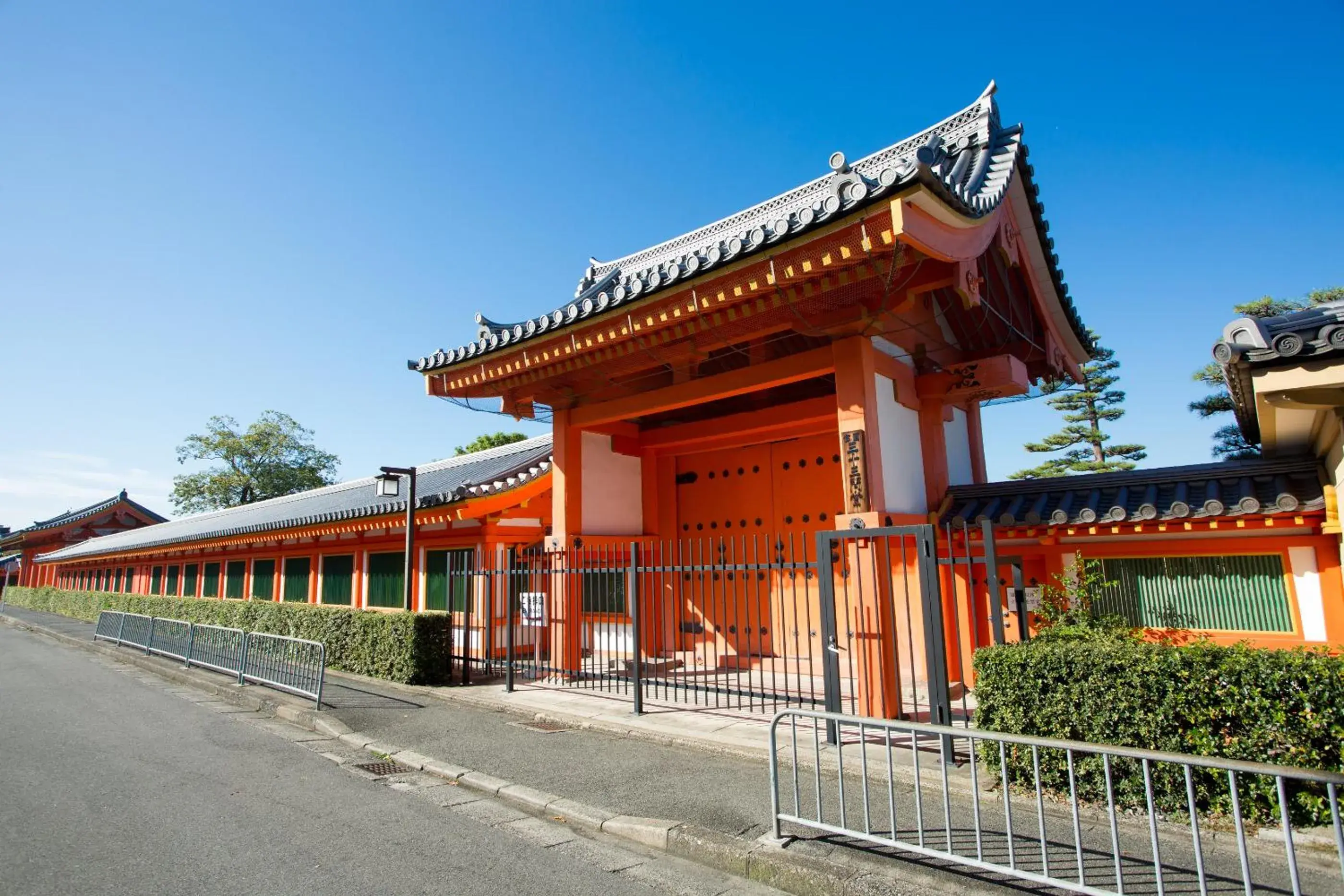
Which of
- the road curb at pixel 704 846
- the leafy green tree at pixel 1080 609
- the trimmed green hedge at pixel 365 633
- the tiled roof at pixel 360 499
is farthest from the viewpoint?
the tiled roof at pixel 360 499

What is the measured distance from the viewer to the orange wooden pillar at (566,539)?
1021 centimetres

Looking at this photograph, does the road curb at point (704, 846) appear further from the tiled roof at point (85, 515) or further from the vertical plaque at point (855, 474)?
the tiled roof at point (85, 515)

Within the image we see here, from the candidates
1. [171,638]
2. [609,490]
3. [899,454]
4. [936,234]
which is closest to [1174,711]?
[936,234]

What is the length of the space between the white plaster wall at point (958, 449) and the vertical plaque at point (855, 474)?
254 centimetres

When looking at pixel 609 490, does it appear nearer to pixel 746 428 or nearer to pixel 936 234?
pixel 746 428

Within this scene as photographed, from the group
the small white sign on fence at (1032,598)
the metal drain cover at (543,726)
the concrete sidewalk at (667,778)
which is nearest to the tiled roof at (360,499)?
the concrete sidewalk at (667,778)

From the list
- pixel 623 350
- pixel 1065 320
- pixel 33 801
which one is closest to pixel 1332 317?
pixel 1065 320

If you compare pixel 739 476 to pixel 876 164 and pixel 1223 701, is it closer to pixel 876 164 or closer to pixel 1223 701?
pixel 876 164

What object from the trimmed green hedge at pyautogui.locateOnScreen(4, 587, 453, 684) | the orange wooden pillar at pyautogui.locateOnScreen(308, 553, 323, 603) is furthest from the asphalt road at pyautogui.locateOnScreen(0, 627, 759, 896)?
the orange wooden pillar at pyautogui.locateOnScreen(308, 553, 323, 603)

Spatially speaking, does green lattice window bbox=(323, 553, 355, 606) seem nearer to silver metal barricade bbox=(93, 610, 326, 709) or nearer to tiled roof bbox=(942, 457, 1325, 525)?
silver metal barricade bbox=(93, 610, 326, 709)

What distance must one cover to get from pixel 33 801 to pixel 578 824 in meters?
4.38

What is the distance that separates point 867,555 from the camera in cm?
712

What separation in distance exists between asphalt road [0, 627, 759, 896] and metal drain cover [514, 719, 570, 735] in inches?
78.4

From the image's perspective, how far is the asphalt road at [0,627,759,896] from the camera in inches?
158
